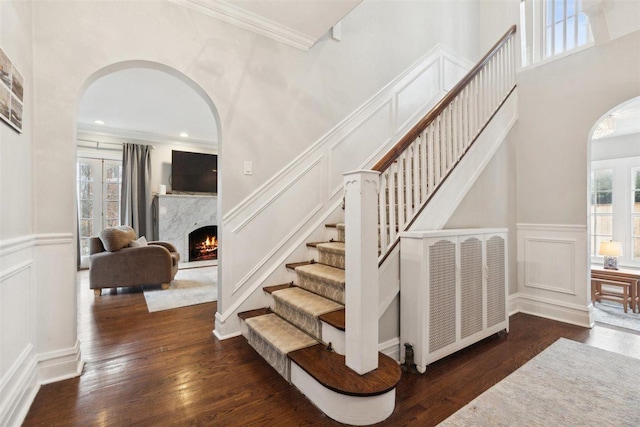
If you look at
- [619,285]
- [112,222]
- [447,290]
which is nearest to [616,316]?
[619,285]

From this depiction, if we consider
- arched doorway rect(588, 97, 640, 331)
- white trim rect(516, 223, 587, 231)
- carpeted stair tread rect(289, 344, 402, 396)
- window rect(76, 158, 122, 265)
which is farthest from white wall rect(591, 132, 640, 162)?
window rect(76, 158, 122, 265)

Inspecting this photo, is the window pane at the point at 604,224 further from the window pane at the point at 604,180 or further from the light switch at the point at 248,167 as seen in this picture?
the light switch at the point at 248,167

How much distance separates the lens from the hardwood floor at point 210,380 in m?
1.58

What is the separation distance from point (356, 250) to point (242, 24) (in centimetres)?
238

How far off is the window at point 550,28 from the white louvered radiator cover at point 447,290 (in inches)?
96.6

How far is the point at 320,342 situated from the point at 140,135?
638 centimetres

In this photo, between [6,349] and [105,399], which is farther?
[105,399]

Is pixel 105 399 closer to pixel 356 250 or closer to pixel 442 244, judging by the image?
pixel 356 250

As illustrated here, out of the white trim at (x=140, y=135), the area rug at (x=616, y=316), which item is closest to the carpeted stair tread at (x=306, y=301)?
the area rug at (x=616, y=316)

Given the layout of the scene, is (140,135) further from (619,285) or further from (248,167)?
(619,285)

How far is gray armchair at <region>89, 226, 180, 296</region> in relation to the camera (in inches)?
155

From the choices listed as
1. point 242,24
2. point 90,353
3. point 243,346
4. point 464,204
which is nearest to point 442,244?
point 464,204

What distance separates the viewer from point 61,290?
78.0 inches

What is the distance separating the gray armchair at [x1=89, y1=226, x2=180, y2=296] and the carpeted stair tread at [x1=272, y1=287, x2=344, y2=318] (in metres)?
2.44
